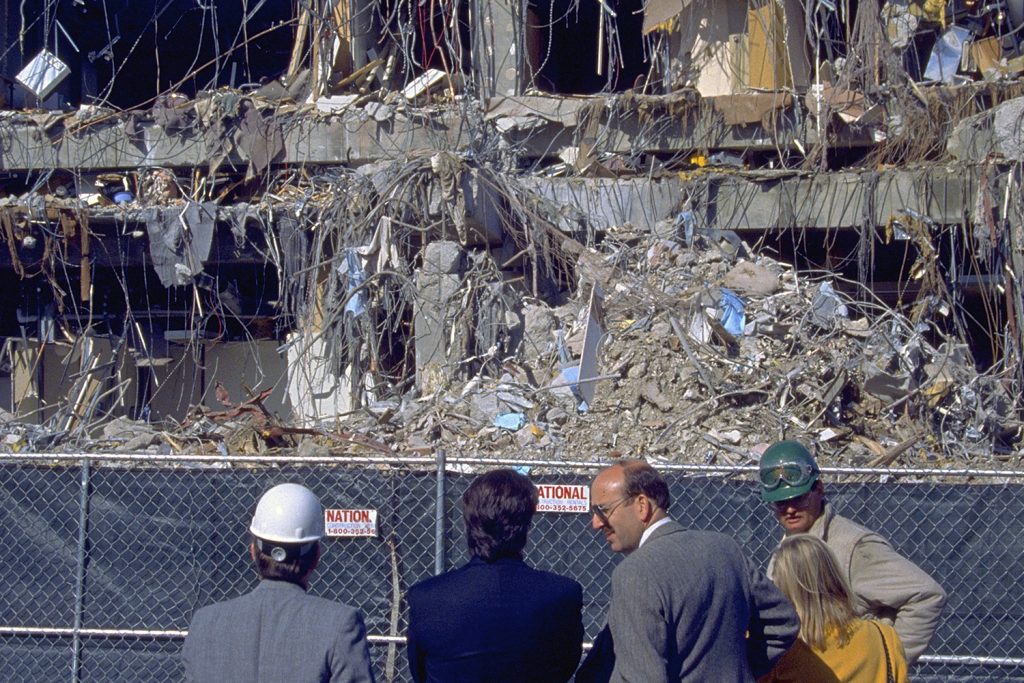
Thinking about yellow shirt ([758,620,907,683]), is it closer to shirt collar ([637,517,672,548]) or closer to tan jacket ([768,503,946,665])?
tan jacket ([768,503,946,665])

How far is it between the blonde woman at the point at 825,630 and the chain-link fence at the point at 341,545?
5.82ft

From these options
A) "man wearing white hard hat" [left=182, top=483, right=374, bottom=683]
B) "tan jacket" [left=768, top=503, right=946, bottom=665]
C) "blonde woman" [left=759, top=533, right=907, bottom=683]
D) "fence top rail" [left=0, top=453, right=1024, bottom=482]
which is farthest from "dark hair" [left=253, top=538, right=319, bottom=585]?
"fence top rail" [left=0, top=453, right=1024, bottom=482]

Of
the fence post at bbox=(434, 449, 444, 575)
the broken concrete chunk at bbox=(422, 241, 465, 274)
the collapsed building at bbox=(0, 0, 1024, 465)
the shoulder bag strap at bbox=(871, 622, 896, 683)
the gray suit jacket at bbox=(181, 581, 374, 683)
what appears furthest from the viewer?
the broken concrete chunk at bbox=(422, 241, 465, 274)

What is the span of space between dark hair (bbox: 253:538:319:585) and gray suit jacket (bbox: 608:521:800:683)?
0.87 m

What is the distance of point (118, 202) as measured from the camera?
1124 cm

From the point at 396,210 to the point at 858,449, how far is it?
12.9ft

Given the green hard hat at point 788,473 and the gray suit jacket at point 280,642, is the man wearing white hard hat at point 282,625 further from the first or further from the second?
the green hard hat at point 788,473

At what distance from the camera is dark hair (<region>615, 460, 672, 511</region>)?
3240 millimetres

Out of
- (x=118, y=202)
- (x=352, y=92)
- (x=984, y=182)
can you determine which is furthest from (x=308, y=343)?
(x=984, y=182)

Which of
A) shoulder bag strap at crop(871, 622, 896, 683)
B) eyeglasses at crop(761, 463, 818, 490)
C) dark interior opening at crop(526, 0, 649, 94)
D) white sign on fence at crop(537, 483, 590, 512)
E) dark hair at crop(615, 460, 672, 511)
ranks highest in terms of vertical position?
dark interior opening at crop(526, 0, 649, 94)

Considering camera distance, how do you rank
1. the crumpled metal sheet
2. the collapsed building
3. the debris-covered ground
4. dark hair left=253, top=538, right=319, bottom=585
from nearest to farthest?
dark hair left=253, top=538, right=319, bottom=585, the debris-covered ground, the collapsed building, the crumpled metal sheet

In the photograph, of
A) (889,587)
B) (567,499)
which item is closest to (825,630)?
(889,587)

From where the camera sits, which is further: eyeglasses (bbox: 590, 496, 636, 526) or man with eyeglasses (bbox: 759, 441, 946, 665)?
man with eyeglasses (bbox: 759, 441, 946, 665)

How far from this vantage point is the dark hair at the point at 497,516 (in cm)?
317
